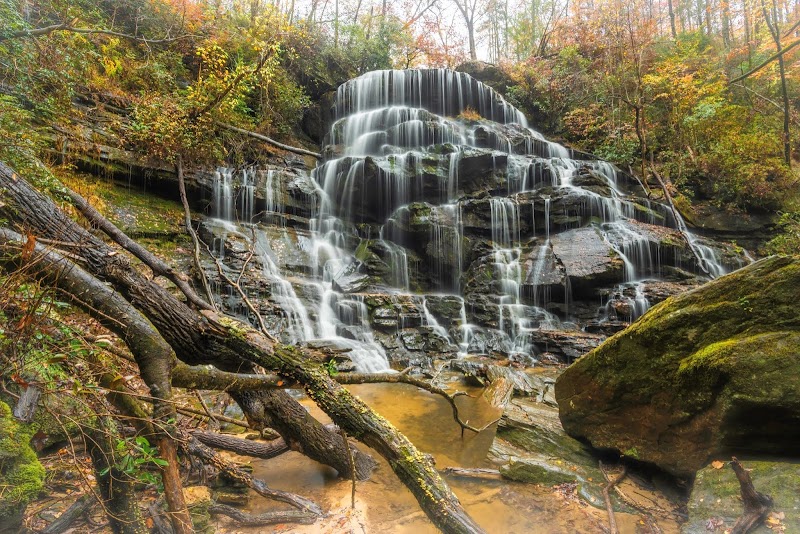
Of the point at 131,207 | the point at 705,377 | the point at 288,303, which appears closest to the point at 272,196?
the point at 131,207

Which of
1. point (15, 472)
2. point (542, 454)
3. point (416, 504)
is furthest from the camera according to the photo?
point (542, 454)

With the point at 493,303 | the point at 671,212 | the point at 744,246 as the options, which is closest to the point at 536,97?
the point at 671,212

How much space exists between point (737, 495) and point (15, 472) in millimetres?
4218

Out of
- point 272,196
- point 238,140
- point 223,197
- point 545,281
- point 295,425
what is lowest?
point 295,425

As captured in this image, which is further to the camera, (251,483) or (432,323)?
(432,323)

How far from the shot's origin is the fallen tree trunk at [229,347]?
211cm

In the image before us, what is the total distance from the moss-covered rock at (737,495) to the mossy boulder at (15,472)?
149 inches

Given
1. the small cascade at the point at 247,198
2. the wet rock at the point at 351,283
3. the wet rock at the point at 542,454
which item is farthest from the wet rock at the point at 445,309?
the small cascade at the point at 247,198

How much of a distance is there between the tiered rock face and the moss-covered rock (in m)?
6.12

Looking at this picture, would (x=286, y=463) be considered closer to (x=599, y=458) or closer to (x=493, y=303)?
(x=599, y=458)

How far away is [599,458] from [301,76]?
18843 mm

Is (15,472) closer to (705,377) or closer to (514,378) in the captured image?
(705,377)

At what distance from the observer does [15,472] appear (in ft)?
6.16

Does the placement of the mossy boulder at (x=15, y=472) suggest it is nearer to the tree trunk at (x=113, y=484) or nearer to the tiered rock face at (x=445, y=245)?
the tree trunk at (x=113, y=484)
